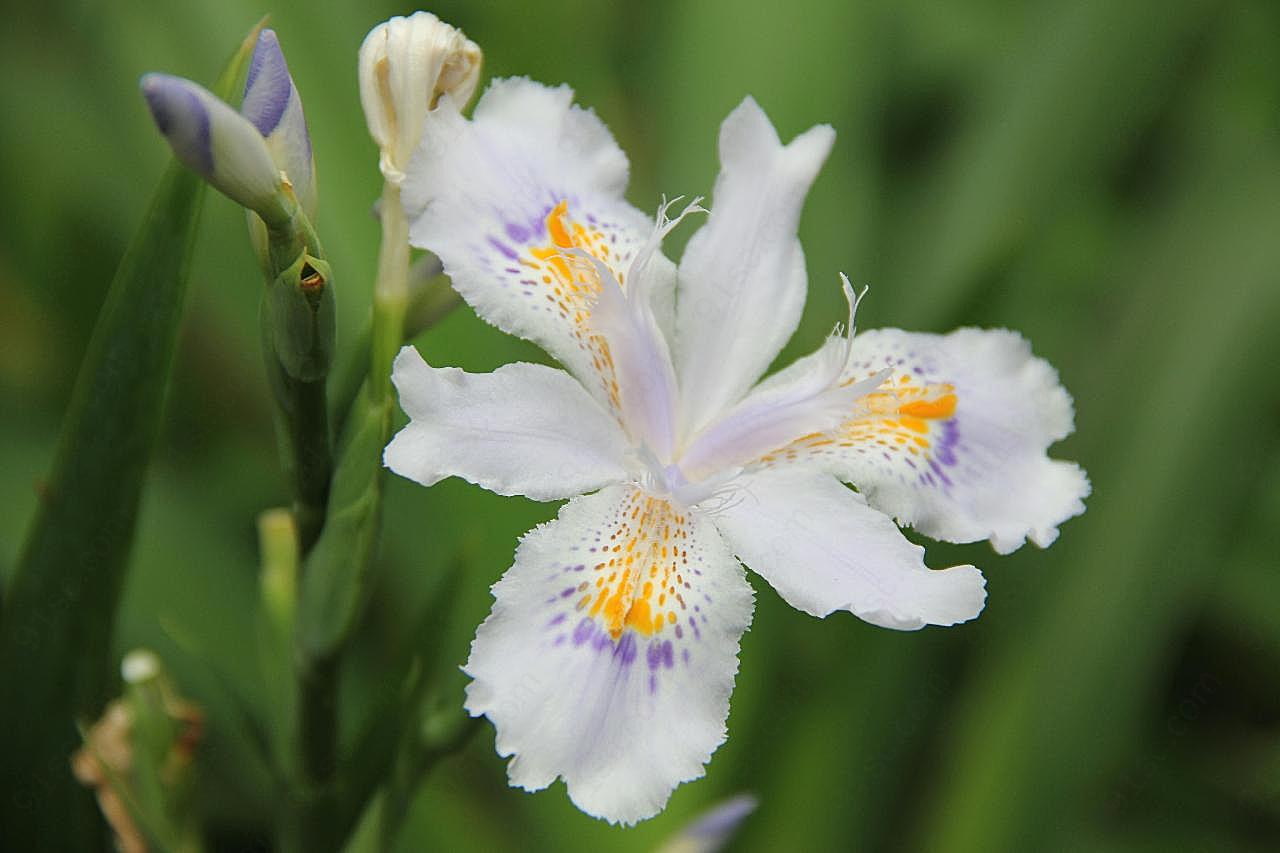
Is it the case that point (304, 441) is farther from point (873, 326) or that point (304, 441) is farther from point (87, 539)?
point (873, 326)

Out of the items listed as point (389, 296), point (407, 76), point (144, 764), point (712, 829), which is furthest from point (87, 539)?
point (712, 829)

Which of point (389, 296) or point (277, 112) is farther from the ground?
point (277, 112)

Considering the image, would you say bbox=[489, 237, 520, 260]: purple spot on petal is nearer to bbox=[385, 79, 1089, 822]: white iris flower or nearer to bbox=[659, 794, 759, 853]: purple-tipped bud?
bbox=[385, 79, 1089, 822]: white iris flower

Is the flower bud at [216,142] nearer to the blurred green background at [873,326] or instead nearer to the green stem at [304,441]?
Result: the green stem at [304,441]

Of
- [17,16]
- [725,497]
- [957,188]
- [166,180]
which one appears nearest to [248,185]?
[166,180]

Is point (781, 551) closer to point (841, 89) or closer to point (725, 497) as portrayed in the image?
point (725, 497)
